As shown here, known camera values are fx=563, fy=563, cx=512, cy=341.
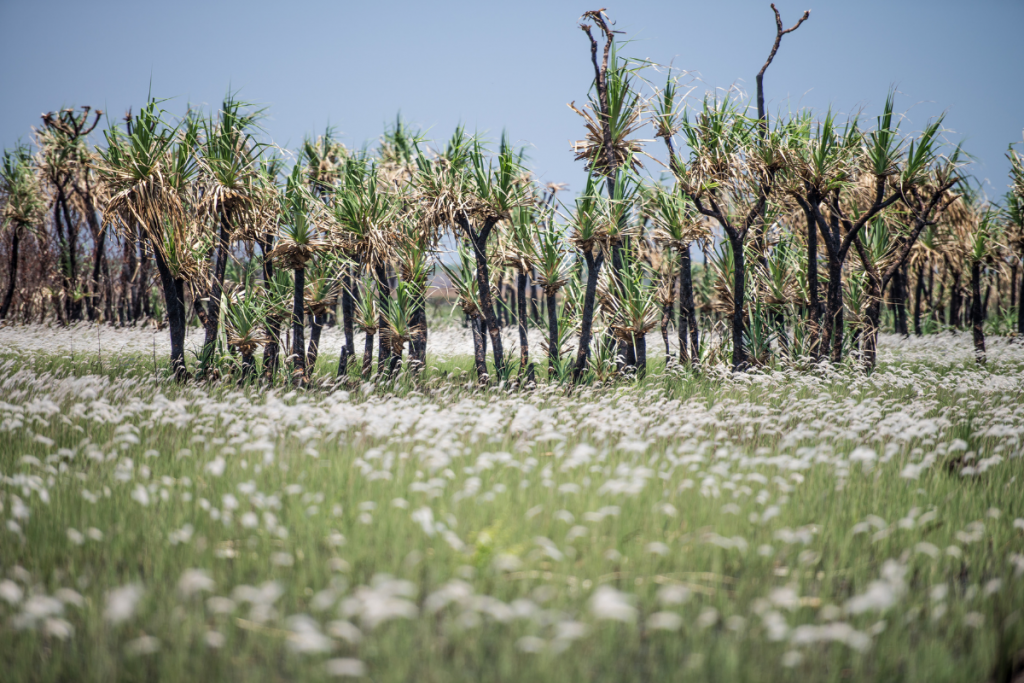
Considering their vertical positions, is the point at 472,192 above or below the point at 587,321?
above

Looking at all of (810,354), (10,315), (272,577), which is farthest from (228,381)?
(10,315)

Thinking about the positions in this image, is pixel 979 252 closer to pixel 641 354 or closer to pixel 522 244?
pixel 641 354

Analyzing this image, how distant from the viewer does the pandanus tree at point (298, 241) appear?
32.4 feet

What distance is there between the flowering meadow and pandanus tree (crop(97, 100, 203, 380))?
16.2ft

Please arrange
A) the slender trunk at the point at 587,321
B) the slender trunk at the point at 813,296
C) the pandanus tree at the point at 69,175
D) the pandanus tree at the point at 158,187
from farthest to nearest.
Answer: the pandanus tree at the point at 69,175, the slender trunk at the point at 813,296, the slender trunk at the point at 587,321, the pandanus tree at the point at 158,187

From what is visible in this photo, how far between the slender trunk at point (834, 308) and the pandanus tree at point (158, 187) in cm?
1183

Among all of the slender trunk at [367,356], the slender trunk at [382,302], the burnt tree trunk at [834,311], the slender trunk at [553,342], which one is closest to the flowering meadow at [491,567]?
the slender trunk at [382,302]

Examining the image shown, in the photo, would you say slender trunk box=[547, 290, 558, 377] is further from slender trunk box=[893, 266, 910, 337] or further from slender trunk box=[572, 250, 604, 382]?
slender trunk box=[893, 266, 910, 337]

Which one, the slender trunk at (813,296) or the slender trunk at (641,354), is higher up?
the slender trunk at (813,296)

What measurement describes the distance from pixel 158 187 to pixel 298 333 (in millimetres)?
3290

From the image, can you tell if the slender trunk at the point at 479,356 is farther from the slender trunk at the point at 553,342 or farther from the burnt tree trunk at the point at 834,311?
the burnt tree trunk at the point at 834,311

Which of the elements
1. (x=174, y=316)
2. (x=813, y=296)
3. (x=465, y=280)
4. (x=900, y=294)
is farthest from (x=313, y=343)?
(x=900, y=294)

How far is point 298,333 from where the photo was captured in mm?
10305

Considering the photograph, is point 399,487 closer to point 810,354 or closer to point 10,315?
point 810,354
